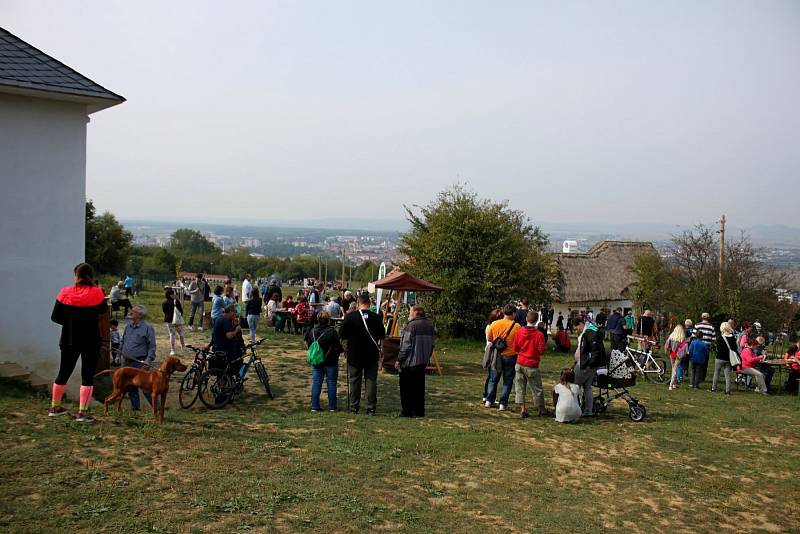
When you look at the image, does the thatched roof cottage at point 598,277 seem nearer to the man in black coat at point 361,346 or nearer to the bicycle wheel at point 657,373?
the bicycle wheel at point 657,373

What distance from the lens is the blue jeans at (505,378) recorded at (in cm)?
1166

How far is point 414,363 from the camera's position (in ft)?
35.5

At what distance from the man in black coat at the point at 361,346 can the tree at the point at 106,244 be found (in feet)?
120

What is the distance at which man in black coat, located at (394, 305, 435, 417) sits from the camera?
10820 mm

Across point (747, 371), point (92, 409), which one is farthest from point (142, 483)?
point (747, 371)

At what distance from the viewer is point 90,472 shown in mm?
6629

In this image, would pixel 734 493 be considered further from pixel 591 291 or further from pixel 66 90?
→ pixel 591 291

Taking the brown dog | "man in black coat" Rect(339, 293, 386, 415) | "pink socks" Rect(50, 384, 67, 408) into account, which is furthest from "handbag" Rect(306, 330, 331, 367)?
"pink socks" Rect(50, 384, 67, 408)

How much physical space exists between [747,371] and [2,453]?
Answer: 1465 cm


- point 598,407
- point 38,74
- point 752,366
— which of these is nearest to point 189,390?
point 38,74

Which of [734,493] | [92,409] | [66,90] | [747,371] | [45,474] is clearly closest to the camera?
[45,474]

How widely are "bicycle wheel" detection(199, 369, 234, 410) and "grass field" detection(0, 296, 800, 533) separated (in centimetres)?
19

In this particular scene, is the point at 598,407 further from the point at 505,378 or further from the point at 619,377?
the point at 505,378

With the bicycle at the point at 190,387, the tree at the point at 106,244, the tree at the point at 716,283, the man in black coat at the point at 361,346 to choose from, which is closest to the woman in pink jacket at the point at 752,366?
the tree at the point at 716,283
